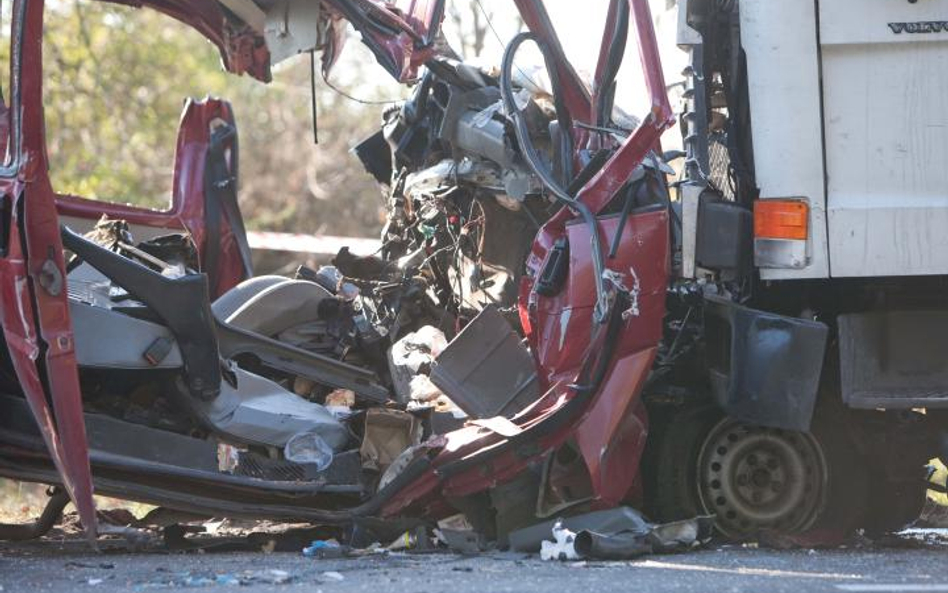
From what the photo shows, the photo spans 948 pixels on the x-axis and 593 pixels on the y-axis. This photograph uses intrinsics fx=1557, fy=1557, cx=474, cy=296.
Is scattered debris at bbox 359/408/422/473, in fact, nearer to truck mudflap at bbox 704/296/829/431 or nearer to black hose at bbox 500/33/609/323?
black hose at bbox 500/33/609/323

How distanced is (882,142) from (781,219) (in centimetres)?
45

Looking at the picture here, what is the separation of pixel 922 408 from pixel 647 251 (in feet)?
3.83

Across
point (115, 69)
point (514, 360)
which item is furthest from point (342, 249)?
point (115, 69)

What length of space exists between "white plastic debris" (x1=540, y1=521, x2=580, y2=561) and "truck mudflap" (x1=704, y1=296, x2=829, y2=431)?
30.5 inches

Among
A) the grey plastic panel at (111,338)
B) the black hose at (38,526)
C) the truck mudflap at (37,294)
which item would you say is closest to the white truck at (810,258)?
the grey plastic panel at (111,338)

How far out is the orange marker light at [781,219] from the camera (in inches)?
221

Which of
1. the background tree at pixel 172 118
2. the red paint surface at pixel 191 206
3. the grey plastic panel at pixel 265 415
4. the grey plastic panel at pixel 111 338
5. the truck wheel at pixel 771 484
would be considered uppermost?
the background tree at pixel 172 118

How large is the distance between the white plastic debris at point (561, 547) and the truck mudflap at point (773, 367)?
775 mm

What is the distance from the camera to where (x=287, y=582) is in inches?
196

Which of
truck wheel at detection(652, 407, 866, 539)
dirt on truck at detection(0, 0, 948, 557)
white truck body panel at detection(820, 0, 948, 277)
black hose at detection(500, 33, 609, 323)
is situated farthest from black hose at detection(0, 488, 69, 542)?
white truck body panel at detection(820, 0, 948, 277)

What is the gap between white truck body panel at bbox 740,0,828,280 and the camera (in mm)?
5590

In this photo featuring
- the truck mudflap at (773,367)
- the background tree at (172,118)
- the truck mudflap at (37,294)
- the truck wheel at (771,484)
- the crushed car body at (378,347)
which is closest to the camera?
the truck mudflap at (37,294)

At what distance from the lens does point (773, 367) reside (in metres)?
5.66

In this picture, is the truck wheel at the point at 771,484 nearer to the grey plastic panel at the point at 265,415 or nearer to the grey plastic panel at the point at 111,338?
the grey plastic panel at the point at 265,415
